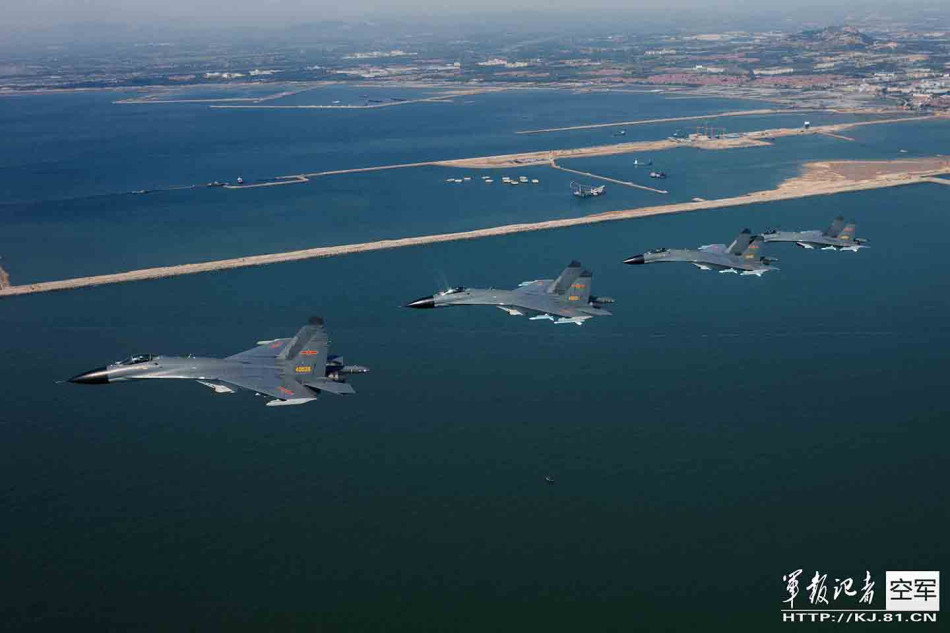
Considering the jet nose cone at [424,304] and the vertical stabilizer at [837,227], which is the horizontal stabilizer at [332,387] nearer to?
the jet nose cone at [424,304]

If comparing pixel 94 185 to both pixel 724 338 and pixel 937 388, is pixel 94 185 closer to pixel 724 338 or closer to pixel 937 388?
pixel 724 338

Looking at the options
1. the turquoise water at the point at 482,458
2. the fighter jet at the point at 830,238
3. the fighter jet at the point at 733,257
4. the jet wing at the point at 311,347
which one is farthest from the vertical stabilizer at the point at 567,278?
the fighter jet at the point at 830,238

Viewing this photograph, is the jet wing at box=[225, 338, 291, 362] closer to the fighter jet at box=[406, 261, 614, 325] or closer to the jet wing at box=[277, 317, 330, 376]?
the jet wing at box=[277, 317, 330, 376]

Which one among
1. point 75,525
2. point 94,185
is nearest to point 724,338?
point 75,525

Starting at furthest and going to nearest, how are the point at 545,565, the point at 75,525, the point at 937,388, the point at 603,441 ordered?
the point at 937,388 < the point at 603,441 < the point at 75,525 < the point at 545,565

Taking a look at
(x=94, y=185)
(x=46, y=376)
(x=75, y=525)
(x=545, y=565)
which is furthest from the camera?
(x=94, y=185)

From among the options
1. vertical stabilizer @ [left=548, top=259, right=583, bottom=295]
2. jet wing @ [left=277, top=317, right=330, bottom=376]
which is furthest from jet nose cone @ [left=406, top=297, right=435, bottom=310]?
jet wing @ [left=277, top=317, right=330, bottom=376]
